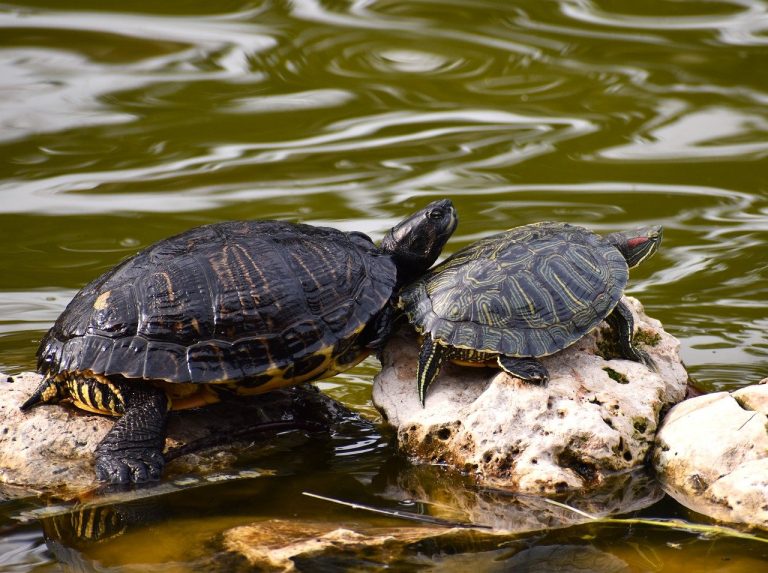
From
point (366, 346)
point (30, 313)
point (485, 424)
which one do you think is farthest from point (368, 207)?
point (485, 424)

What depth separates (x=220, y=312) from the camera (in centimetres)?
405

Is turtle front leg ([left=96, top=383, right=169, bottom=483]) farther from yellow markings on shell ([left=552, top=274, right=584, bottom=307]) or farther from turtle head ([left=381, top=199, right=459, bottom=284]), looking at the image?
yellow markings on shell ([left=552, top=274, right=584, bottom=307])

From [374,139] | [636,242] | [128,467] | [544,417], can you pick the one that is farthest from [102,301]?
[374,139]

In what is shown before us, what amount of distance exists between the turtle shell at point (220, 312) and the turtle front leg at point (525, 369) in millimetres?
633

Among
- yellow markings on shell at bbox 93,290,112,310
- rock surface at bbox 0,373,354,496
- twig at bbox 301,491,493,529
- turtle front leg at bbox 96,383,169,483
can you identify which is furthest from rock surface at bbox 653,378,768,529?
yellow markings on shell at bbox 93,290,112,310

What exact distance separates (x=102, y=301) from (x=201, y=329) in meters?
→ 0.44

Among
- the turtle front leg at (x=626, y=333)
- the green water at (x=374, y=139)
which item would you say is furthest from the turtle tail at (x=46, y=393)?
the turtle front leg at (x=626, y=333)

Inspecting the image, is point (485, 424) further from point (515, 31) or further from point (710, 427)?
A: point (515, 31)

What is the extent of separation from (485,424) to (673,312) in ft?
7.96

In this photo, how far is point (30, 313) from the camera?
6031 mm

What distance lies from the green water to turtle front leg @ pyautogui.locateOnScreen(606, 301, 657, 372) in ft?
2.59

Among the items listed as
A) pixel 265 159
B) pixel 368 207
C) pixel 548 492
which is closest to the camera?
pixel 548 492

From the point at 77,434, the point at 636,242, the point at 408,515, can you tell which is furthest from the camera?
the point at 636,242

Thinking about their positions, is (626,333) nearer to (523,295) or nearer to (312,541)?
(523,295)
